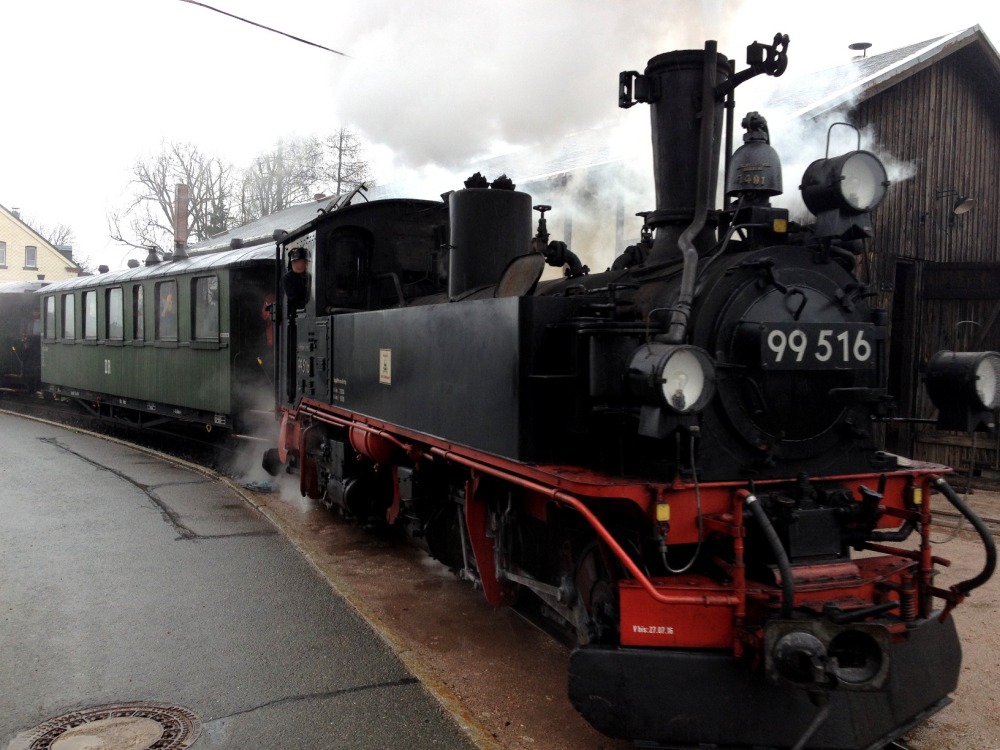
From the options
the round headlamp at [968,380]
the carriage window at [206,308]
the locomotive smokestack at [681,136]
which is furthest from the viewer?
the carriage window at [206,308]

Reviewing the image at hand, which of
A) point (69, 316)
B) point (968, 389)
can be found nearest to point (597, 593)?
point (968, 389)

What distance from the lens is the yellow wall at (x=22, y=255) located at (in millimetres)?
41938

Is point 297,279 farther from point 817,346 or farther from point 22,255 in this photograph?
point 22,255

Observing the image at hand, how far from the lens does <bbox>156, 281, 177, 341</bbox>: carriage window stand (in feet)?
39.6

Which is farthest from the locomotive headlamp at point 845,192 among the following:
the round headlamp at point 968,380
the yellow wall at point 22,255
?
the yellow wall at point 22,255

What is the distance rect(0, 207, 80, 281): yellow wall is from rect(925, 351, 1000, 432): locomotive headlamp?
44.7 metres

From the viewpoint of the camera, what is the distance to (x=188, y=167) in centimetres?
3841

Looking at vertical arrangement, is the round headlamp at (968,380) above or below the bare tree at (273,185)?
below

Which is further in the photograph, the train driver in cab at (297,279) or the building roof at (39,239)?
the building roof at (39,239)

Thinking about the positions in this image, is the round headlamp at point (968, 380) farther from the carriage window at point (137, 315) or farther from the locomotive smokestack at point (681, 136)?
the carriage window at point (137, 315)

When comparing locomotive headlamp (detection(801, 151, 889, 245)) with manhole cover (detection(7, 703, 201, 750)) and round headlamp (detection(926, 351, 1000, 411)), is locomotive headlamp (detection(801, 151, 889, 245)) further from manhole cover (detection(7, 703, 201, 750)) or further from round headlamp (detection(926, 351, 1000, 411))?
manhole cover (detection(7, 703, 201, 750))

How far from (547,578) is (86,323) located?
14.2m

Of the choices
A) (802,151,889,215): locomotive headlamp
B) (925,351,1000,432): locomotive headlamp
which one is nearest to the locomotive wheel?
(925,351,1000,432): locomotive headlamp

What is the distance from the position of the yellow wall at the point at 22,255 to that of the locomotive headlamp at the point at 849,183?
1745 inches
